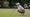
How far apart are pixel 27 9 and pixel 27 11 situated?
0.03 meters

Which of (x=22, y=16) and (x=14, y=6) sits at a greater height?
(x=14, y=6)

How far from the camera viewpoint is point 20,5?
2.24 ft

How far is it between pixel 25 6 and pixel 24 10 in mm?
51

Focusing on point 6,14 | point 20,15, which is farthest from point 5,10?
point 20,15

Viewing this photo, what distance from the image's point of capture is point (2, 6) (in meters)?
0.69

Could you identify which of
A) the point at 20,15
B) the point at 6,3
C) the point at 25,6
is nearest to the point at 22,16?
the point at 20,15

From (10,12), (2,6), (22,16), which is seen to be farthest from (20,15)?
(2,6)

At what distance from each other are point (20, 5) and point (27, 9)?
0.10m

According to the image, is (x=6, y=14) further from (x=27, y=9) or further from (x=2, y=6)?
(x=27, y=9)

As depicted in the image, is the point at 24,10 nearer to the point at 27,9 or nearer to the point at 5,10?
the point at 27,9

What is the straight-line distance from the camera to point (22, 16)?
0.68 m

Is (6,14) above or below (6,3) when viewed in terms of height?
below

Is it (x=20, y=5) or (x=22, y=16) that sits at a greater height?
(x=20, y=5)

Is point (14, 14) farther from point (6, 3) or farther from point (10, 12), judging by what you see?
point (6, 3)
